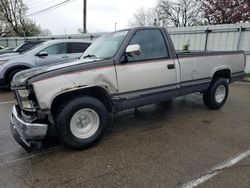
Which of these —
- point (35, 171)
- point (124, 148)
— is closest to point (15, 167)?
point (35, 171)

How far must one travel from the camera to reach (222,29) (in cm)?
1152

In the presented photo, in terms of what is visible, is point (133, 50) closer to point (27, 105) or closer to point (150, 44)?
point (150, 44)

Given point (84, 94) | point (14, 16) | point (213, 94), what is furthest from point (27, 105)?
point (14, 16)

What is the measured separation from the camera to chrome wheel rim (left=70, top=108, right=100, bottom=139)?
382cm

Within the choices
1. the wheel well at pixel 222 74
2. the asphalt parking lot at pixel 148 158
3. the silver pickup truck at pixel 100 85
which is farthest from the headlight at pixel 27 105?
the wheel well at pixel 222 74

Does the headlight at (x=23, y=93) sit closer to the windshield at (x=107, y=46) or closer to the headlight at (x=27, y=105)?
the headlight at (x=27, y=105)

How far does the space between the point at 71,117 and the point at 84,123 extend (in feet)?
1.07

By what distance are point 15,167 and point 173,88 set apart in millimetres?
3141

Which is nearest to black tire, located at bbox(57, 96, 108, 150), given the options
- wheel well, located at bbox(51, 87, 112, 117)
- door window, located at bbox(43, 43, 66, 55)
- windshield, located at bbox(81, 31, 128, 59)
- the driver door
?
wheel well, located at bbox(51, 87, 112, 117)

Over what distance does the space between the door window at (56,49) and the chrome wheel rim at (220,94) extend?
5905mm

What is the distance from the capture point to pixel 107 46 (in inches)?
183

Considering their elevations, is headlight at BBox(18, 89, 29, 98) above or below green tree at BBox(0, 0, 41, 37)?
below

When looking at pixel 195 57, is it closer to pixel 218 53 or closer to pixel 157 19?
pixel 218 53

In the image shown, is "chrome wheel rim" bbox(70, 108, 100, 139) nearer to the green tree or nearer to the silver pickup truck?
the silver pickup truck
